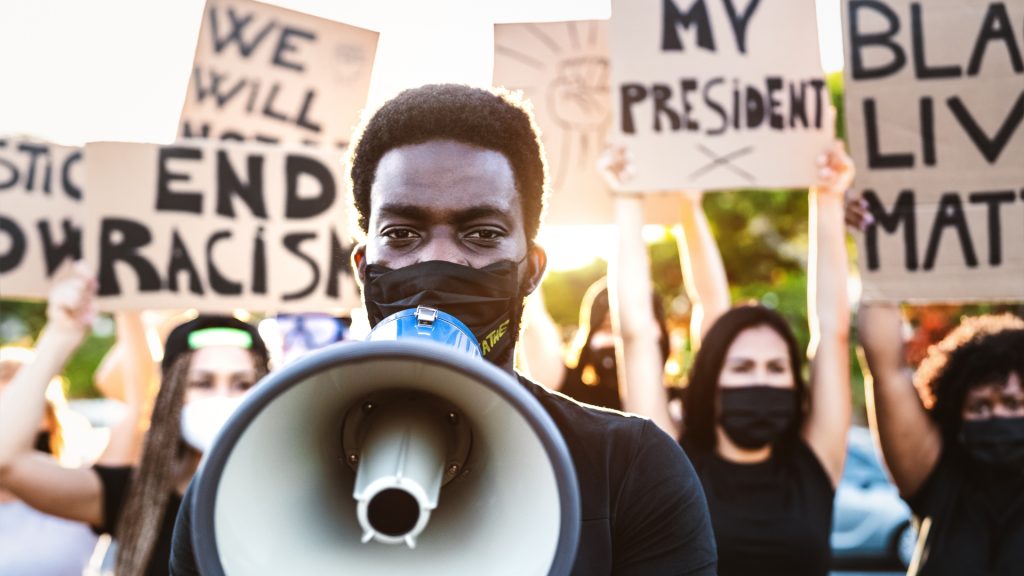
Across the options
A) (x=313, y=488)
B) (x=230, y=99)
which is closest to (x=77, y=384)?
(x=230, y=99)

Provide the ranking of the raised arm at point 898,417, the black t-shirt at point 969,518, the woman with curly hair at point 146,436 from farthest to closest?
the raised arm at point 898,417
the woman with curly hair at point 146,436
the black t-shirt at point 969,518

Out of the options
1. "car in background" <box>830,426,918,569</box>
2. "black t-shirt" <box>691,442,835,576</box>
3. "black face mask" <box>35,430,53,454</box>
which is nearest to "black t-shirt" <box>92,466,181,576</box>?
"black face mask" <box>35,430,53,454</box>

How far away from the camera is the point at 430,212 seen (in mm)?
1535

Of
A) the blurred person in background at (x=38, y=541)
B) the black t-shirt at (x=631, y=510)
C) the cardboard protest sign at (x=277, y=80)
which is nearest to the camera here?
the black t-shirt at (x=631, y=510)

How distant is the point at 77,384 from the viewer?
3272 centimetres

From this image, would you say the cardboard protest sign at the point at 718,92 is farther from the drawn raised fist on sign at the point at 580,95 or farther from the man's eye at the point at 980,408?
the man's eye at the point at 980,408

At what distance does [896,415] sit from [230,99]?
2.63 metres

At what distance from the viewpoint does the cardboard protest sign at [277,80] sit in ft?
13.8

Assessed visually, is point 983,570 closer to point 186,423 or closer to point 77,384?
point 186,423

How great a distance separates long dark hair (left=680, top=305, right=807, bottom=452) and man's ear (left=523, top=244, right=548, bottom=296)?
1.95m

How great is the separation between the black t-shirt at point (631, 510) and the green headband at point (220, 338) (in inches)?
86.3

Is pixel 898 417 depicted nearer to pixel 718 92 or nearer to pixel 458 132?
pixel 718 92

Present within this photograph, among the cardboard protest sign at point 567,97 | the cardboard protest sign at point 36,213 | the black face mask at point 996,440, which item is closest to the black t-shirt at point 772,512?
the black face mask at point 996,440

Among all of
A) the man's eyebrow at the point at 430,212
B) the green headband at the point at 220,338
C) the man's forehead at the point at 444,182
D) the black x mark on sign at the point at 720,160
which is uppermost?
the black x mark on sign at the point at 720,160
